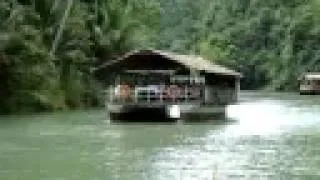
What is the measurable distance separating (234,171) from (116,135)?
1110 cm

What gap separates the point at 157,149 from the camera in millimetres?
24203

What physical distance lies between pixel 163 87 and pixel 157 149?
12.5 metres

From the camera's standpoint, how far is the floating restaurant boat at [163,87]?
3562cm

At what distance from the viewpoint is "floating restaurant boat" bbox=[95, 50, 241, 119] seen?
35.6m

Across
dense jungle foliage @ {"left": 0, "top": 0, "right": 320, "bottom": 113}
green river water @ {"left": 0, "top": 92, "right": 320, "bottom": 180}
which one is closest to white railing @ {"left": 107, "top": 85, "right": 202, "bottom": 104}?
green river water @ {"left": 0, "top": 92, "right": 320, "bottom": 180}

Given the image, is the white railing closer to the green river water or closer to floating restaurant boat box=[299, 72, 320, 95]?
the green river water

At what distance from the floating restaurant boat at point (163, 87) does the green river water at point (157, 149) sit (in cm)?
118

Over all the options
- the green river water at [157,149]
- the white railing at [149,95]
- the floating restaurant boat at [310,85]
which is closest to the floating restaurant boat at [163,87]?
the white railing at [149,95]

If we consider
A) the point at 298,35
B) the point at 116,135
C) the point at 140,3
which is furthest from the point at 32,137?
the point at 298,35

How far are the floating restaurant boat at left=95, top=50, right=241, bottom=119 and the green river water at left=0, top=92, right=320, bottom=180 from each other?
1179mm

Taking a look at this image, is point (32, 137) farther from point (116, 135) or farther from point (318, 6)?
point (318, 6)

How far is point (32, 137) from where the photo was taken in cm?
2844

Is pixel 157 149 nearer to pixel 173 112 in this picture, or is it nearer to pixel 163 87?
pixel 173 112

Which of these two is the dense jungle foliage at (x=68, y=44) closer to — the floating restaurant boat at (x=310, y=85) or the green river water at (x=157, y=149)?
the green river water at (x=157, y=149)
